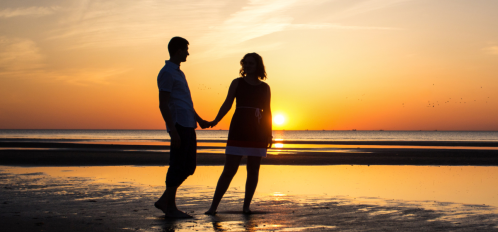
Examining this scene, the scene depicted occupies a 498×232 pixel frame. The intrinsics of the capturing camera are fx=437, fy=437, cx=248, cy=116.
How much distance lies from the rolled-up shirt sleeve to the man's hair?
33 cm

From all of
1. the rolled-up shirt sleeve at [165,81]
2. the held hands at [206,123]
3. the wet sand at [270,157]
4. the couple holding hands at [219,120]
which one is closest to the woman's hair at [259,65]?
the couple holding hands at [219,120]

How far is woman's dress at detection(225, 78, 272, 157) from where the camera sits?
532 cm

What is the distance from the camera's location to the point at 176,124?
499cm

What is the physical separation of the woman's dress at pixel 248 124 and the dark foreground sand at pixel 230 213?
79cm

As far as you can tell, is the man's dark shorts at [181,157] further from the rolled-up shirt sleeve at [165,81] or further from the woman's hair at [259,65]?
the woman's hair at [259,65]

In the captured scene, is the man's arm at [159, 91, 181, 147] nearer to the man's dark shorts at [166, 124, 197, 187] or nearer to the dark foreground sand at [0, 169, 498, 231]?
the man's dark shorts at [166, 124, 197, 187]

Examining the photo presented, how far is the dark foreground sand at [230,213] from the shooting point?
4348mm

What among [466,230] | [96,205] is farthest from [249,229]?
[96,205]

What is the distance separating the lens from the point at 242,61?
18.1 ft

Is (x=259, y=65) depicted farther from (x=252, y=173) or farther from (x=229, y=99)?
(x=252, y=173)

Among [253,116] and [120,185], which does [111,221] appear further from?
[120,185]

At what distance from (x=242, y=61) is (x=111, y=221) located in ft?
8.01

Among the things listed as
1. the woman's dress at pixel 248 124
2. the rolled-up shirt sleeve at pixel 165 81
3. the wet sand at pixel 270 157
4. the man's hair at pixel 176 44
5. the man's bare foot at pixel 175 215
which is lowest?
the wet sand at pixel 270 157

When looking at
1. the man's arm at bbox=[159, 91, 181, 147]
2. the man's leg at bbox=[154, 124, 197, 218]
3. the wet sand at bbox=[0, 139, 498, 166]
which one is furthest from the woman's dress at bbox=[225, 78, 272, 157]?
the wet sand at bbox=[0, 139, 498, 166]
